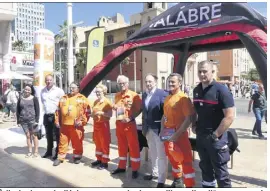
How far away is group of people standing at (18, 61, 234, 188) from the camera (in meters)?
3.34

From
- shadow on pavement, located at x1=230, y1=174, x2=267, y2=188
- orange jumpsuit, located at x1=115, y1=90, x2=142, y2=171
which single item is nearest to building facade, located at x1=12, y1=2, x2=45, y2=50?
orange jumpsuit, located at x1=115, y1=90, x2=142, y2=171

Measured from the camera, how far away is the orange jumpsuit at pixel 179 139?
Result: 377 centimetres

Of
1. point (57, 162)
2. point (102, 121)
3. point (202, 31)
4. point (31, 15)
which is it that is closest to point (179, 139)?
point (102, 121)

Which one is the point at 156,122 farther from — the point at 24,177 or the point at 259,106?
the point at 259,106

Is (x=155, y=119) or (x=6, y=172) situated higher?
(x=155, y=119)

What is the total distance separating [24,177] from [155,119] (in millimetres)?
2505

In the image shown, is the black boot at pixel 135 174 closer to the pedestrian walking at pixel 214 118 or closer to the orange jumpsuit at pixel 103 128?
the orange jumpsuit at pixel 103 128

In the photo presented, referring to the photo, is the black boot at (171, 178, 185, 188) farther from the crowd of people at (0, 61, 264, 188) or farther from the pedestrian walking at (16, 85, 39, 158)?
the pedestrian walking at (16, 85, 39, 158)

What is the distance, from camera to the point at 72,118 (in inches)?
215

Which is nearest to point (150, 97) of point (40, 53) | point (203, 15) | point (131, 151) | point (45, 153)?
point (131, 151)

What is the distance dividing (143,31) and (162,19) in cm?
49

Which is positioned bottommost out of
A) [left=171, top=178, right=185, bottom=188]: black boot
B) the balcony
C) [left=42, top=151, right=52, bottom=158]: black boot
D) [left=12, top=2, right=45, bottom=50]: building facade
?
[left=42, top=151, right=52, bottom=158]: black boot

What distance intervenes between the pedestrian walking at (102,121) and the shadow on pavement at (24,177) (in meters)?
0.94

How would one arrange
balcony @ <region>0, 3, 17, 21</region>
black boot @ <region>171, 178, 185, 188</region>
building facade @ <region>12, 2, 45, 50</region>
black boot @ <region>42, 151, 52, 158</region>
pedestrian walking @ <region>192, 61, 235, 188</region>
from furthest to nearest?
balcony @ <region>0, 3, 17, 21</region> < building facade @ <region>12, 2, 45, 50</region> < black boot @ <region>42, 151, 52, 158</region> < black boot @ <region>171, 178, 185, 188</region> < pedestrian walking @ <region>192, 61, 235, 188</region>
